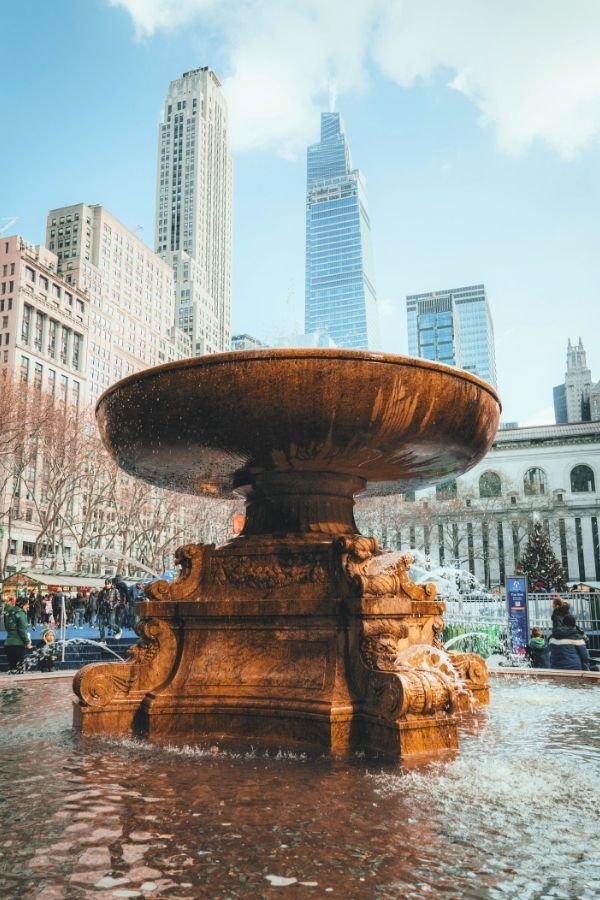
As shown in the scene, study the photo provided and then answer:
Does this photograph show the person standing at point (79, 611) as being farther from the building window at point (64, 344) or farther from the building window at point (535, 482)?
the building window at point (64, 344)

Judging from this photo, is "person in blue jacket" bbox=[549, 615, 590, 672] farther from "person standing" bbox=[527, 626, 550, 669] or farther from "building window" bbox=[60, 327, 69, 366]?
"building window" bbox=[60, 327, 69, 366]

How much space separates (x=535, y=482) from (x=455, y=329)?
410 feet

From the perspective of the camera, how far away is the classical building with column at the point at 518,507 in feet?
176

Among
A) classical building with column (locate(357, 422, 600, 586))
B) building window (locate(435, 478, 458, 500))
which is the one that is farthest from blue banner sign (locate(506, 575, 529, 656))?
building window (locate(435, 478, 458, 500))

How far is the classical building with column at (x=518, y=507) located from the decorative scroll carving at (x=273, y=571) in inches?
1775

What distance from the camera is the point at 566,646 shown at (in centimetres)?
823

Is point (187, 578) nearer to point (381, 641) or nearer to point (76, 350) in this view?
point (381, 641)

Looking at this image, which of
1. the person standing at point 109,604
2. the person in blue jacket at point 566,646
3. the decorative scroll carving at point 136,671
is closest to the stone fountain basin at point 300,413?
the decorative scroll carving at point 136,671

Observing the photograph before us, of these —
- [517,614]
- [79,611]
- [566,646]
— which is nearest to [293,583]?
[566,646]

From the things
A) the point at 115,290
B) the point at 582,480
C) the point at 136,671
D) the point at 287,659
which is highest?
the point at 115,290

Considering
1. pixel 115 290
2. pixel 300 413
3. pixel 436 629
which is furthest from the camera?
pixel 115 290

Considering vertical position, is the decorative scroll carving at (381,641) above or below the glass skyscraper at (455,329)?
below

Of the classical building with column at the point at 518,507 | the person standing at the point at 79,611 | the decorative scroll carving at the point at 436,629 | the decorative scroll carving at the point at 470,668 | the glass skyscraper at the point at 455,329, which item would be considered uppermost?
the glass skyscraper at the point at 455,329

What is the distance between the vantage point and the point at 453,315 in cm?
17988
